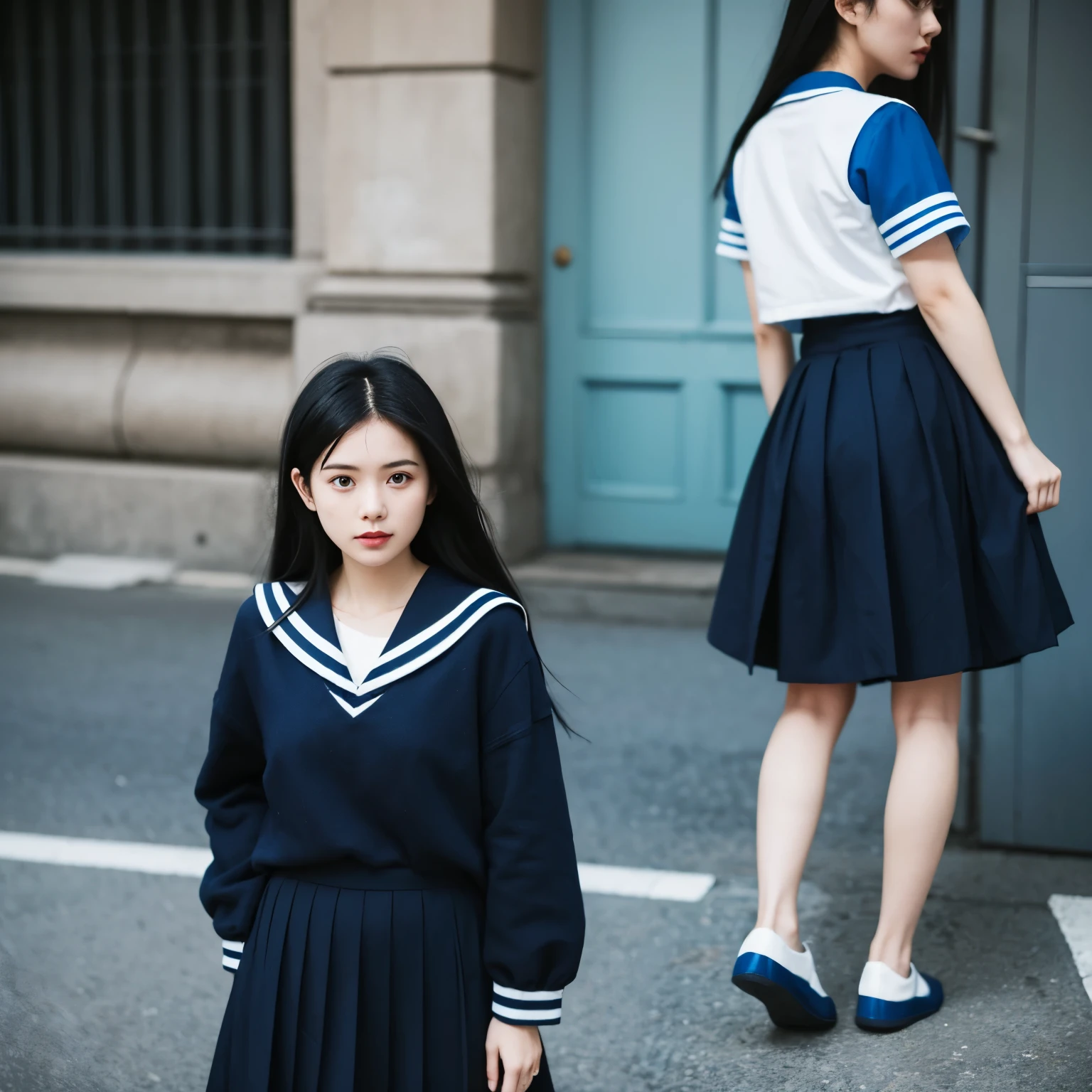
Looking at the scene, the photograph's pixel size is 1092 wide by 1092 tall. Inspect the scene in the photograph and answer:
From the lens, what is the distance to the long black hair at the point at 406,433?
6.77 ft

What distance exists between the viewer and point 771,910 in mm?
3000

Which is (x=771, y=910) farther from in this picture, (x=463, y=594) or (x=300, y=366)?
(x=300, y=366)

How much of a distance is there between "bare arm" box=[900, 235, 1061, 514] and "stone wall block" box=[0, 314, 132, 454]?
17.8ft

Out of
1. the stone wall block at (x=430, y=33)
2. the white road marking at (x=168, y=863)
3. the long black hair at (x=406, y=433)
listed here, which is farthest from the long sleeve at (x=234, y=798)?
the stone wall block at (x=430, y=33)

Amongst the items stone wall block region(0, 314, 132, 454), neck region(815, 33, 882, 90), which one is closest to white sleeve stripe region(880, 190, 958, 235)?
neck region(815, 33, 882, 90)

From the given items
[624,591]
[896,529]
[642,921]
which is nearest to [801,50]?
[896,529]

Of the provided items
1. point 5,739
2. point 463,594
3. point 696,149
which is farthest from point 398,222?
point 463,594

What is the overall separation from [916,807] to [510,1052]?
4.05 ft

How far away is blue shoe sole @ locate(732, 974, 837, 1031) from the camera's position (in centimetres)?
293

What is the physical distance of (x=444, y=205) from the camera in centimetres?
690

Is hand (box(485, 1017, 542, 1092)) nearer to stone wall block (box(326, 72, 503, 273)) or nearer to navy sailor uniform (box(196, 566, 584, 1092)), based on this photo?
navy sailor uniform (box(196, 566, 584, 1092))

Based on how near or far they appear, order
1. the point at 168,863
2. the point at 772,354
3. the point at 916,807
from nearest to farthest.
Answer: the point at 916,807 < the point at 772,354 < the point at 168,863

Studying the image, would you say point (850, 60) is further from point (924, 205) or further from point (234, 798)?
point (234, 798)

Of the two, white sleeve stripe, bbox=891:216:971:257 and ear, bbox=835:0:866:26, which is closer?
white sleeve stripe, bbox=891:216:971:257
